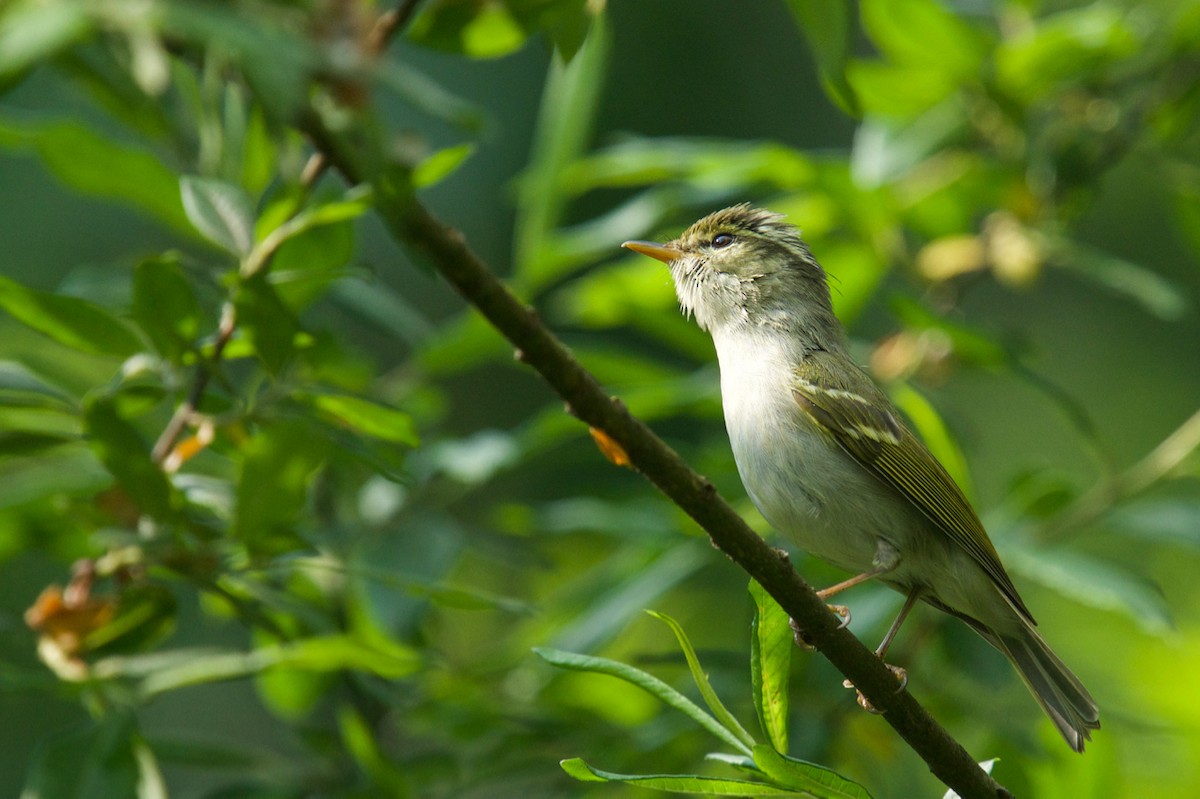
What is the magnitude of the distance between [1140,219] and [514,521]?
233 inches

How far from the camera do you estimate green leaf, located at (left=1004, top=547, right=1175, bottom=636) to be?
255cm

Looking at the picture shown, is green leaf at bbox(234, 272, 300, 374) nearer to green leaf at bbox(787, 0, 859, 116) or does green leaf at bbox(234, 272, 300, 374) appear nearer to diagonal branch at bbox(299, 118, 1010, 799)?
diagonal branch at bbox(299, 118, 1010, 799)

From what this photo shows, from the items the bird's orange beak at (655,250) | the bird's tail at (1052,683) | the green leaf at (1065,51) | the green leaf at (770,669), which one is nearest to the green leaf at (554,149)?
the bird's orange beak at (655,250)

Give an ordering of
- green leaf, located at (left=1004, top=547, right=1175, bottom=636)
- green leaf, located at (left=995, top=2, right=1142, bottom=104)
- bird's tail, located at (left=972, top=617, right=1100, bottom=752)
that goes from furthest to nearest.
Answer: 1. green leaf, located at (left=995, top=2, right=1142, bottom=104)
2. bird's tail, located at (left=972, top=617, right=1100, bottom=752)
3. green leaf, located at (left=1004, top=547, right=1175, bottom=636)

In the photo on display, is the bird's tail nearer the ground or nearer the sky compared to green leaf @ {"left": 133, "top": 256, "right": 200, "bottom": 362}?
nearer the ground

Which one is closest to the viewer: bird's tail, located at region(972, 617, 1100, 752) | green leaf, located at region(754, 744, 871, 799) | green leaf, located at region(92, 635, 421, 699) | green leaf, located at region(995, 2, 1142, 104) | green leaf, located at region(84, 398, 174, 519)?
green leaf, located at region(754, 744, 871, 799)

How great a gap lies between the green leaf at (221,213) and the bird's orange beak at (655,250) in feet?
4.02

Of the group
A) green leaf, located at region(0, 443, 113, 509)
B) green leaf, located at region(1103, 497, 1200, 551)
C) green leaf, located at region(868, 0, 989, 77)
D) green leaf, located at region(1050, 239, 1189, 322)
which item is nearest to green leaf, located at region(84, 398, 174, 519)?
green leaf, located at region(0, 443, 113, 509)

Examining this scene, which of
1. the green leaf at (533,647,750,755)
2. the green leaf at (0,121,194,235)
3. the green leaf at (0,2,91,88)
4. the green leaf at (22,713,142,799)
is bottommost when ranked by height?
the green leaf at (22,713,142,799)

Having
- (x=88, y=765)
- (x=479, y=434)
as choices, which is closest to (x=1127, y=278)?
(x=479, y=434)

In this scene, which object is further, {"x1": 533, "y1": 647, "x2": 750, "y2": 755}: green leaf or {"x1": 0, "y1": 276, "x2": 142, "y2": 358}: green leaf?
{"x1": 0, "y1": 276, "x2": 142, "y2": 358}: green leaf

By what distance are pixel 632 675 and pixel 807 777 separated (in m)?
0.27

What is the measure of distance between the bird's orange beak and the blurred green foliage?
0.26 feet

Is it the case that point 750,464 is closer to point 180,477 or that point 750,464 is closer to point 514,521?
point 514,521
